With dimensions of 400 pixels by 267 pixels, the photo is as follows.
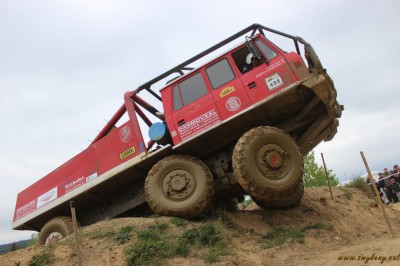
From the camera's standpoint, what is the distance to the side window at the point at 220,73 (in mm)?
7082

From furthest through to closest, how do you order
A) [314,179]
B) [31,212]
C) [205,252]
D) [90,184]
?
[314,179], [31,212], [90,184], [205,252]

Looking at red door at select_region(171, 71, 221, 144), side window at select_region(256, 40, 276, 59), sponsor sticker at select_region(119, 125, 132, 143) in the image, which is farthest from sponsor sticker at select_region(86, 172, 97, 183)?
side window at select_region(256, 40, 276, 59)

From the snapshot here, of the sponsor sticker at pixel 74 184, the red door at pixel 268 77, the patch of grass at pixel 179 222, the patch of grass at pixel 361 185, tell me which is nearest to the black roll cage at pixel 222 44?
the red door at pixel 268 77

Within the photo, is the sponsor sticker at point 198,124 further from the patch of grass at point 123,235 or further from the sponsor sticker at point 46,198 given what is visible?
the sponsor sticker at point 46,198

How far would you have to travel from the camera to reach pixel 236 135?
7.34 m

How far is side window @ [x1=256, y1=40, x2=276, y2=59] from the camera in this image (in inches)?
272

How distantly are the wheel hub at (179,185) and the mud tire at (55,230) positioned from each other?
304cm

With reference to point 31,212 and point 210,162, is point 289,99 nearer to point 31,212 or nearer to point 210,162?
point 210,162

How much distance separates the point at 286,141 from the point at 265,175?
768 mm

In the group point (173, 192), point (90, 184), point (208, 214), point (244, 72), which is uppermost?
point (244, 72)

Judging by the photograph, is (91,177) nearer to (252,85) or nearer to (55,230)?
(55,230)

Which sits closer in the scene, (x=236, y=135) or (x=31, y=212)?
(x=236, y=135)

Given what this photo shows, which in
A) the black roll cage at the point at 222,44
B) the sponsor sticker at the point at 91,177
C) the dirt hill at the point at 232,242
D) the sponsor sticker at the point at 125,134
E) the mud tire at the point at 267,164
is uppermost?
the black roll cage at the point at 222,44

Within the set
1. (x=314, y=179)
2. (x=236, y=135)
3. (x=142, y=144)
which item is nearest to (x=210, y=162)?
(x=236, y=135)
